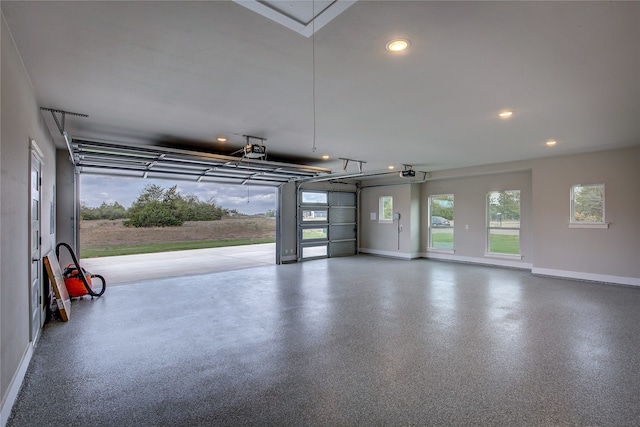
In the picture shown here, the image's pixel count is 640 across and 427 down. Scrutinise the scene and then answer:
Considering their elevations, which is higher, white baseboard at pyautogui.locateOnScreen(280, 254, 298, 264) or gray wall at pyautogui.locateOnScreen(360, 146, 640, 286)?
gray wall at pyautogui.locateOnScreen(360, 146, 640, 286)

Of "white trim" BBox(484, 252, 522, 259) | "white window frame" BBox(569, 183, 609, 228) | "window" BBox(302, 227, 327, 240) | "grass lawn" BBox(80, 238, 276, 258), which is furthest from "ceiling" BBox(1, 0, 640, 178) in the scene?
"grass lawn" BBox(80, 238, 276, 258)

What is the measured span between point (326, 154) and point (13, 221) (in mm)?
5078

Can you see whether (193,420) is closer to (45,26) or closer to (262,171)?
(45,26)

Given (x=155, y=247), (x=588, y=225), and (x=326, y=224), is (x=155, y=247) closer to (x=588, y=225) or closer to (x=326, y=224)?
(x=326, y=224)

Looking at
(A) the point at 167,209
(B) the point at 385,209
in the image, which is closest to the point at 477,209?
(B) the point at 385,209

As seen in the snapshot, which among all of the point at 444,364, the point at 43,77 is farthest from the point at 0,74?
the point at 444,364

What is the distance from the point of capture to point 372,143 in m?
5.64

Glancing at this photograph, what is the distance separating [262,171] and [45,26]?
17.2 ft

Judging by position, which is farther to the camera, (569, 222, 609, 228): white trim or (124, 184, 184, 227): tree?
(124, 184, 184, 227): tree

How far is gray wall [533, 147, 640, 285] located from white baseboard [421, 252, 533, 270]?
2.34ft

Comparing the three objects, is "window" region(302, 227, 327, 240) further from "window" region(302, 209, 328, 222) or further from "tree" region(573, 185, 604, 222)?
"tree" region(573, 185, 604, 222)

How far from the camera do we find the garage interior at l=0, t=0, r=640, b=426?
2168 millimetres

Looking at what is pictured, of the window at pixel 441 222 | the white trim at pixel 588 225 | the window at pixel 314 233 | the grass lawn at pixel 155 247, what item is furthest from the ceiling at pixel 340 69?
the grass lawn at pixel 155 247

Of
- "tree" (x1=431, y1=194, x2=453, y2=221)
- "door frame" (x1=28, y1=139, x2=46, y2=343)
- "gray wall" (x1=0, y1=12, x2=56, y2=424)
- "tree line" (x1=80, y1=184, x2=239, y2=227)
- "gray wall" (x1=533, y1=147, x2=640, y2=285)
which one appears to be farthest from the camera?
"tree line" (x1=80, y1=184, x2=239, y2=227)
